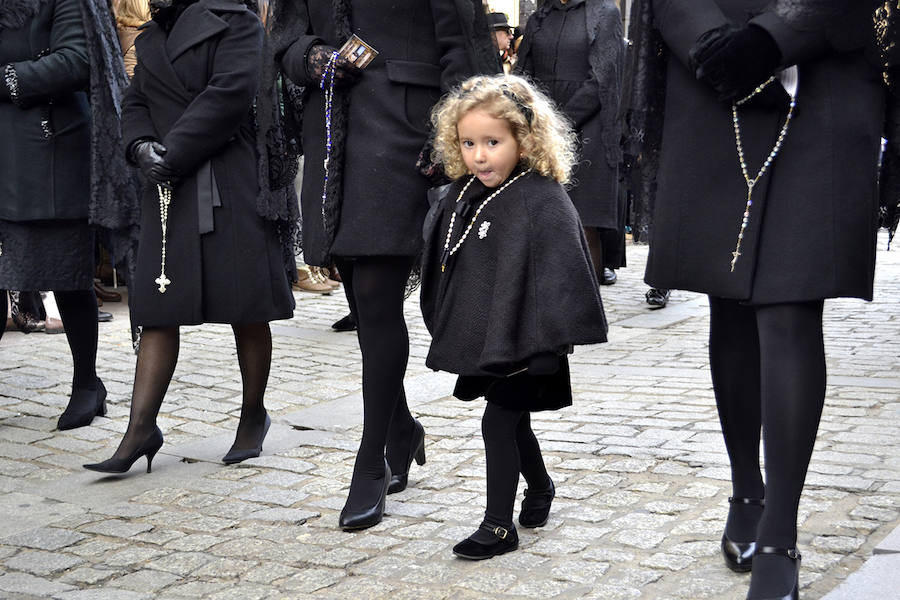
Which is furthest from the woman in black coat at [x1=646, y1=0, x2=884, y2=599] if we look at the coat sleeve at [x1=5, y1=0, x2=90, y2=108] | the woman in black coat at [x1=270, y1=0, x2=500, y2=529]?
the coat sleeve at [x1=5, y1=0, x2=90, y2=108]

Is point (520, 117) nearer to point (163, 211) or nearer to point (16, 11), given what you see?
point (163, 211)

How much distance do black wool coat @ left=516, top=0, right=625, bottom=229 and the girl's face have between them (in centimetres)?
434

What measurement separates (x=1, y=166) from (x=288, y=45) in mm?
1864

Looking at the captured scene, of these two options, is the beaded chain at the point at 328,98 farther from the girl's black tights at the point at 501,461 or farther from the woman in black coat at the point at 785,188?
the woman in black coat at the point at 785,188

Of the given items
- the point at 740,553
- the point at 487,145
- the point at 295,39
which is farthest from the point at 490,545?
the point at 295,39

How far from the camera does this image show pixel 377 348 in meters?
3.96

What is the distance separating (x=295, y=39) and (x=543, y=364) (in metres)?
1.45

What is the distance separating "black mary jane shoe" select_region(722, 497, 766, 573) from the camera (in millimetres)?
3266

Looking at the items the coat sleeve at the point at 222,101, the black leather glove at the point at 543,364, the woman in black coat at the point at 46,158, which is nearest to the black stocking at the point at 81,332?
the woman in black coat at the point at 46,158


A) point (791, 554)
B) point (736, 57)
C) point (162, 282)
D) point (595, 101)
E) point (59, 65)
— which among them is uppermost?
point (595, 101)

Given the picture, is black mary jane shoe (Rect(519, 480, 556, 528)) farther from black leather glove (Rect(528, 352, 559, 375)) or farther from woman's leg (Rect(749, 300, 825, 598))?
woman's leg (Rect(749, 300, 825, 598))

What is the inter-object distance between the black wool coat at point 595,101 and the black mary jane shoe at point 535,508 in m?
4.33

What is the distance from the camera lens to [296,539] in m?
3.74

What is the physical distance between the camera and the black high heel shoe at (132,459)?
4476 millimetres
